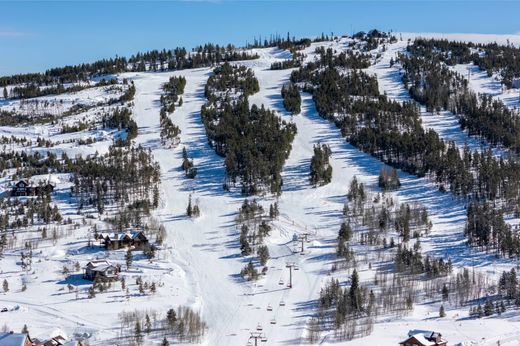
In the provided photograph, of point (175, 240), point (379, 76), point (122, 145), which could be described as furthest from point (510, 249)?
point (379, 76)

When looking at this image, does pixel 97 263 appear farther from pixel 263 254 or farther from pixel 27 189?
pixel 27 189

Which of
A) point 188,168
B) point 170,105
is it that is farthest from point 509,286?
point 170,105

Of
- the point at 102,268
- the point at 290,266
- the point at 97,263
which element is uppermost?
the point at 97,263

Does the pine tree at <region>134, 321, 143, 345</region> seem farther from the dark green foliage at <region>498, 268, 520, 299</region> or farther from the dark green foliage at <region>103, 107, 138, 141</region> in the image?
the dark green foliage at <region>103, 107, 138, 141</region>

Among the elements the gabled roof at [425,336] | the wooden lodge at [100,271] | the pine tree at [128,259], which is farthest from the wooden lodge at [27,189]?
the gabled roof at [425,336]

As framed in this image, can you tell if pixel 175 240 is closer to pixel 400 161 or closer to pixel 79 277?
pixel 79 277

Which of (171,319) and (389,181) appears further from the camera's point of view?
(389,181)

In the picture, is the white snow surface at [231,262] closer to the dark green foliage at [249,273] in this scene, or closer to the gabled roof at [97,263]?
the dark green foliage at [249,273]
